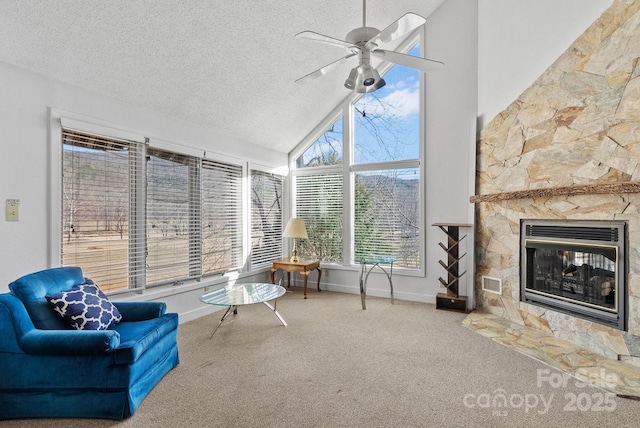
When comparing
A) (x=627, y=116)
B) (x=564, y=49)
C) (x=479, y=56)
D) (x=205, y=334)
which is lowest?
(x=205, y=334)

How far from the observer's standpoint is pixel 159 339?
2443 mm

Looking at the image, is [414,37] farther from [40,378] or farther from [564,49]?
[40,378]

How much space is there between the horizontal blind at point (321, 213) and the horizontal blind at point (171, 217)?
2.10m

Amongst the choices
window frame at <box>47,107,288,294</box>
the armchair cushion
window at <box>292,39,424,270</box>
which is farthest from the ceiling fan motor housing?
the armchair cushion

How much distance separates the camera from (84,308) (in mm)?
2270

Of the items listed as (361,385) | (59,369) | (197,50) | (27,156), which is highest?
(197,50)

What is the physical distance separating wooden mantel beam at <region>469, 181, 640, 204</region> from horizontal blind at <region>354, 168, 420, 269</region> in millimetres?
1156

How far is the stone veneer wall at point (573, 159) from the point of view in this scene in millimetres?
2662

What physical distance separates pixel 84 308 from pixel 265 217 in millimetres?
3305

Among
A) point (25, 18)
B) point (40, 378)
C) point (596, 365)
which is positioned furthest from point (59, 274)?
point (596, 365)

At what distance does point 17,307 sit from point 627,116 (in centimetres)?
459

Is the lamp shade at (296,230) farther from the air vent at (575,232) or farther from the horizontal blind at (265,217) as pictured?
the air vent at (575,232)

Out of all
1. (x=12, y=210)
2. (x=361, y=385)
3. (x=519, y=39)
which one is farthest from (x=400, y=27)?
(x=12, y=210)

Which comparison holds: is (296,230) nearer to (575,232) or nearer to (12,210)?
(12,210)
